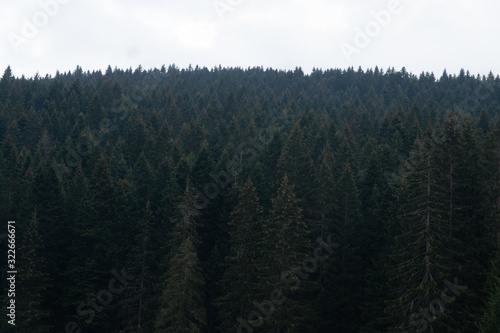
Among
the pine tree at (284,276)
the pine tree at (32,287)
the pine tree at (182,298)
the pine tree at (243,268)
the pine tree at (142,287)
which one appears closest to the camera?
the pine tree at (284,276)

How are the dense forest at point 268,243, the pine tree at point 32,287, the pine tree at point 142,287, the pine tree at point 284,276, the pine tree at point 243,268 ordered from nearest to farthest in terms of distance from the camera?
the dense forest at point 268,243 < the pine tree at point 284,276 < the pine tree at point 243,268 < the pine tree at point 32,287 < the pine tree at point 142,287

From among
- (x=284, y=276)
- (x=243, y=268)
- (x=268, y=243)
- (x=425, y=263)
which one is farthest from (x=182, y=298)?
(x=425, y=263)

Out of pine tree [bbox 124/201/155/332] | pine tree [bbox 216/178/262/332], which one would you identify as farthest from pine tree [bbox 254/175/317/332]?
pine tree [bbox 124/201/155/332]

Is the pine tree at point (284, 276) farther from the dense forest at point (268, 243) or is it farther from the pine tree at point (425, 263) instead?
the pine tree at point (425, 263)

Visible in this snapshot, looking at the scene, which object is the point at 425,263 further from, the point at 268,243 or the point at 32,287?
the point at 32,287

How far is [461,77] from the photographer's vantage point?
162750 mm

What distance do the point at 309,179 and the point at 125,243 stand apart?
21.3 m

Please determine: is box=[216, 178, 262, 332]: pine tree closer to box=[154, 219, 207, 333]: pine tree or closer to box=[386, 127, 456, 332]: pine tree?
box=[154, 219, 207, 333]: pine tree

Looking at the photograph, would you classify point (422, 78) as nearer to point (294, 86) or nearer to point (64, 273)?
point (294, 86)

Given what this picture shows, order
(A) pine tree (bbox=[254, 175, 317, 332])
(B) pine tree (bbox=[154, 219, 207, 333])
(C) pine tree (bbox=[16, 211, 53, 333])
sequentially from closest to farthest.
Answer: (A) pine tree (bbox=[254, 175, 317, 332]) → (B) pine tree (bbox=[154, 219, 207, 333]) → (C) pine tree (bbox=[16, 211, 53, 333])

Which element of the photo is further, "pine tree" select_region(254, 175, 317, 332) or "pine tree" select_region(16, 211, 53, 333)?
"pine tree" select_region(16, 211, 53, 333)

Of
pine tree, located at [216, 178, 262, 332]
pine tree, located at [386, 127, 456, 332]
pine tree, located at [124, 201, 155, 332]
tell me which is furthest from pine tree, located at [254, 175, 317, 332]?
pine tree, located at [124, 201, 155, 332]

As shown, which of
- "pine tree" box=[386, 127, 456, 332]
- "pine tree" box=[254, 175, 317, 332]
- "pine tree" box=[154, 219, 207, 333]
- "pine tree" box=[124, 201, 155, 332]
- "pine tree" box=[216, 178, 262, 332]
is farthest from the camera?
"pine tree" box=[124, 201, 155, 332]

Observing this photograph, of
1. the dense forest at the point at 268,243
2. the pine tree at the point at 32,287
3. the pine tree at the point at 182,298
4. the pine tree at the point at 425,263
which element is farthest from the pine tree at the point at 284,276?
the pine tree at the point at 32,287
